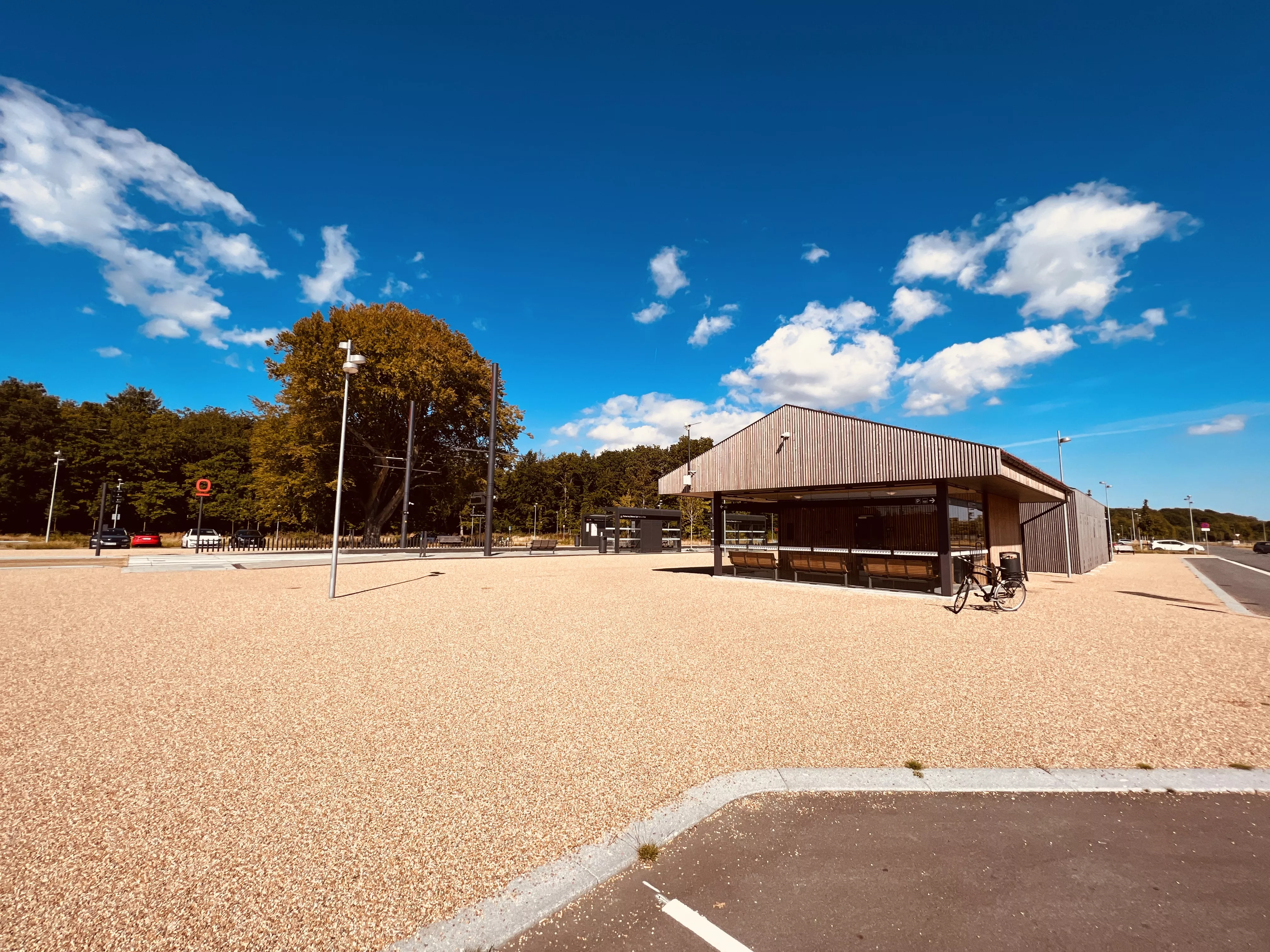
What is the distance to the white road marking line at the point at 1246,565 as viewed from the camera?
2614cm

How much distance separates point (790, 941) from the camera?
2.57 meters

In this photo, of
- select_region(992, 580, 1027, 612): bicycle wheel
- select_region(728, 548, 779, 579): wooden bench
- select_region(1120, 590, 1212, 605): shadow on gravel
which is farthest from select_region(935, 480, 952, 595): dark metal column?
select_region(1120, 590, 1212, 605): shadow on gravel

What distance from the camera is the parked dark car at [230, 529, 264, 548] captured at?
3659cm

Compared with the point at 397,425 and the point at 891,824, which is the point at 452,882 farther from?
the point at 397,425

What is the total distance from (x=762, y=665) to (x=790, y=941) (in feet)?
17.5

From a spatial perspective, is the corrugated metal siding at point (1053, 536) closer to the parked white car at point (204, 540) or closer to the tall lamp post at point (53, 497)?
the parked white car at point (204, 540)

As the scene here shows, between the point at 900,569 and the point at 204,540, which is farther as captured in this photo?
the point at 204,540

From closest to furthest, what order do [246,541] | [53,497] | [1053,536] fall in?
[1053,536] < [246,541] < [53,497]

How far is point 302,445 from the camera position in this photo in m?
37.4

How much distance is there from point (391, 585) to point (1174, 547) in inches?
3139

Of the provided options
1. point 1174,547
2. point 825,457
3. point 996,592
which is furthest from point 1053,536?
point 1174,547

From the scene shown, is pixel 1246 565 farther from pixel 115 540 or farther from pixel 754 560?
pixel 115 540

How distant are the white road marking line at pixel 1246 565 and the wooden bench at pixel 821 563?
23438mm

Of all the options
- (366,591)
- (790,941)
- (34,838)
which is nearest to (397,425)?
(366,591)
